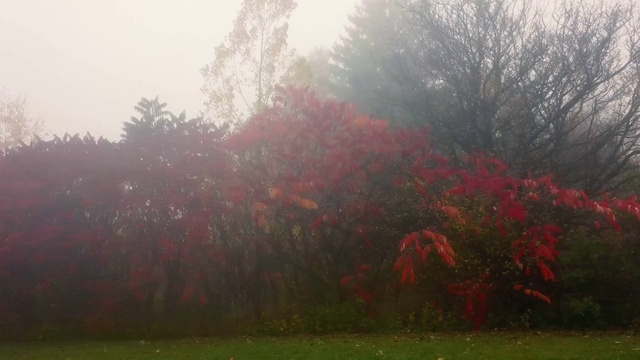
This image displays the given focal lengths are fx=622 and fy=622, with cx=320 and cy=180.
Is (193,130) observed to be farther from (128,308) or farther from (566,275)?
(566,275)

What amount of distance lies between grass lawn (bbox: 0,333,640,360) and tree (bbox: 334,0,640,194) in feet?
25.8

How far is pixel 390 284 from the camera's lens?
63.9 feet

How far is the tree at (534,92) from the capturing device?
21.4 meters

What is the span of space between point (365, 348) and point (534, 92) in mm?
12712

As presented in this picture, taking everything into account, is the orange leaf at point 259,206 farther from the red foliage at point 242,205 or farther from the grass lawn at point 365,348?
the grass lawn at point 365,348

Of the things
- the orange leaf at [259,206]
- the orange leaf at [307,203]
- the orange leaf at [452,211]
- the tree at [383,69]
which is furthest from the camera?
the tree at [383,69]

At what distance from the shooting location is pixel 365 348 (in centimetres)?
1380

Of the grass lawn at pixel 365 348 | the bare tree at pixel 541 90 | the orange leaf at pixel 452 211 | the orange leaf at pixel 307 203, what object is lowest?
the grass lawn at pixel 365 348

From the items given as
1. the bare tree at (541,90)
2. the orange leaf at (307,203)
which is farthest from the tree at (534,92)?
the orange leaf at (307,203)

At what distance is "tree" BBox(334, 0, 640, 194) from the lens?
21422mm

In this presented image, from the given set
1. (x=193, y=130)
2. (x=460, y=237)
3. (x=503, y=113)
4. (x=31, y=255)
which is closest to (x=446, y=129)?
(x=503, y=113)

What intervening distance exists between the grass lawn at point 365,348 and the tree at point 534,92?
787 cm

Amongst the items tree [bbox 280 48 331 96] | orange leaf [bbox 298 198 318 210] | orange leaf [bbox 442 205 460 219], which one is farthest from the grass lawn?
tree [bbox 280 48 331 96]

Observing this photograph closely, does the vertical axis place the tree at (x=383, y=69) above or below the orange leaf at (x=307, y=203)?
above
